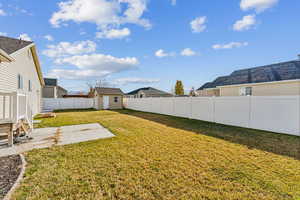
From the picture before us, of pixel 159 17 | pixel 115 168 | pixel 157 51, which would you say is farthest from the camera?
pixel 157 51

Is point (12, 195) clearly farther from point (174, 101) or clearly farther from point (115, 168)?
point (174, 101)

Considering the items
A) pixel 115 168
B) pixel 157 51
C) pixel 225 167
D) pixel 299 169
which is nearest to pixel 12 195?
pixel 115 168

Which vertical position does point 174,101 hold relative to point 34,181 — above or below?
above

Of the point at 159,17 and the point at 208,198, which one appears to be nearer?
the point at 208,198

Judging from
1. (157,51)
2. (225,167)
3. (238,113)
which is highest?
(157,51)

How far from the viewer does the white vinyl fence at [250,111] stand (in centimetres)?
558

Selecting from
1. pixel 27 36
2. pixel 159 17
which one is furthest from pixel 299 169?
pixel 27 36

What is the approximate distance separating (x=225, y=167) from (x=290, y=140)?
4.03 metres

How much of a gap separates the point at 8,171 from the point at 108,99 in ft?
55.1

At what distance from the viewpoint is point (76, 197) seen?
202 cm

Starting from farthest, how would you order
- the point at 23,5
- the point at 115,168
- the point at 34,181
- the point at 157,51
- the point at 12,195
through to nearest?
the point at 157,51
the point at 23,5
the point at 115,168
the point at 34,181
the point at 12,195

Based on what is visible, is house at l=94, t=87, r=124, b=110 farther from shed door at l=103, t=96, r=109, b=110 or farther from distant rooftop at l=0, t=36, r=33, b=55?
distant rooftop at l=0, t=36, r=33, b=55

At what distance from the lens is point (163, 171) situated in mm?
2787

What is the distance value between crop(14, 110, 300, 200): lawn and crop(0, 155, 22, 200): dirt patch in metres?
0.18
